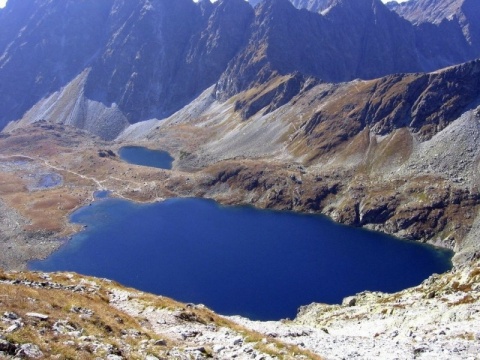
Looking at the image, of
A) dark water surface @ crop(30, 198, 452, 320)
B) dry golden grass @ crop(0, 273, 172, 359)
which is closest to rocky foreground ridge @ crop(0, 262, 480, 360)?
dry golden grass @ crop(0, 273, 172, 359)

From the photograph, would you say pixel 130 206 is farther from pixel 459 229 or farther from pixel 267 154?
pixel 459 229

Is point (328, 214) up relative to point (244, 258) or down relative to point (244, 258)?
up

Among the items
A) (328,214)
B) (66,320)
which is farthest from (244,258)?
(66,320)

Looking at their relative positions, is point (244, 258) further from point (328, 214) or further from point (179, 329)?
point (179, 329)

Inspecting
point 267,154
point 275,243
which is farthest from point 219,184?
point 275,243

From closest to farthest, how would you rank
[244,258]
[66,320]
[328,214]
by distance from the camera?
[66,320] < [244,258] < [328,214]

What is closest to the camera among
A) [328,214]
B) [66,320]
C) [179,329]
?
Answer: [66,320]
